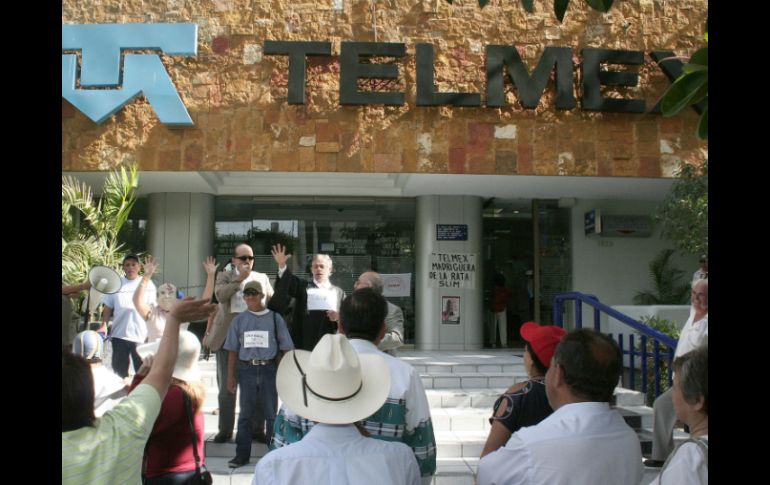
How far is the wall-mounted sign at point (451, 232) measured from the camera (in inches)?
482

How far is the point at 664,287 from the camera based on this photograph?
40.8 feet

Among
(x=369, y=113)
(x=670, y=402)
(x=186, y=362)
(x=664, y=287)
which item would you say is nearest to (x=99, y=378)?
(x=186, y=362)

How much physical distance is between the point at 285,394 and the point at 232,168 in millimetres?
8263

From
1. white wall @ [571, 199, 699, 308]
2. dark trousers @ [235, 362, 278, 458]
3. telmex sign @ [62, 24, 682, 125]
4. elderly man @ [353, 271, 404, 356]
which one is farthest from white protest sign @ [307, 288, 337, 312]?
white wall @ [571, 199, 699, 308]

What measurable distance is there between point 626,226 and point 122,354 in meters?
9.48

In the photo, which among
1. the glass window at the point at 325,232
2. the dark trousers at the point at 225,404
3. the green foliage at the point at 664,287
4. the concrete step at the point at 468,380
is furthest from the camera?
the glass window at the point at 325,232

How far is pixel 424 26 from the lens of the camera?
10344mm

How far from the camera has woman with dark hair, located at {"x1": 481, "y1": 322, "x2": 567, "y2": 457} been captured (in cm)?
281

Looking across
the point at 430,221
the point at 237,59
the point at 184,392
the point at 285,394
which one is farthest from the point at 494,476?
the point at 430,221

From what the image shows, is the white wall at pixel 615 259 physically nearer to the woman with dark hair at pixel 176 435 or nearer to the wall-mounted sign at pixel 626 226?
the wall-mounted sign at pixel 626 226

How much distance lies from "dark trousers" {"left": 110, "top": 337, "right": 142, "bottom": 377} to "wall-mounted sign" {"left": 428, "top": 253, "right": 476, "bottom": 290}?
6132mm

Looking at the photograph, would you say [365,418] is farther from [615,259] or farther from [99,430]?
[615,259]

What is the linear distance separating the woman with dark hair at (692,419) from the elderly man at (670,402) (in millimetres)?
3539

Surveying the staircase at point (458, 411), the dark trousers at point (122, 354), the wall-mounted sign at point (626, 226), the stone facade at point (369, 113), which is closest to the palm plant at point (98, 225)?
the stone facade at point (369, 113)
